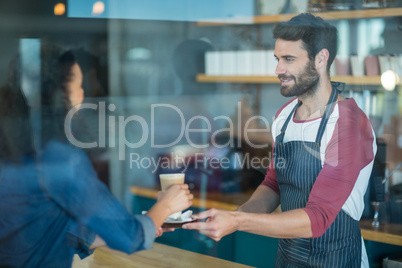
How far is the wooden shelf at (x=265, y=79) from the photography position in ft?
6.80

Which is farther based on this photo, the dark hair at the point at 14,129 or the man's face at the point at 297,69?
the man's face at the point at 297,69

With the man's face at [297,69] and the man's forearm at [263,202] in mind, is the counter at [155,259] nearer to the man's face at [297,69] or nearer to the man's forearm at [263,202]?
the man's forearm at [263,202]

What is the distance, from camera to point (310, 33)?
5.72 ft

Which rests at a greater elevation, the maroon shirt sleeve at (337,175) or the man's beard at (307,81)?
the man's beard at (307,81)

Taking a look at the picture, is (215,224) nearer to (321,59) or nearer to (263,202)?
(263,202)

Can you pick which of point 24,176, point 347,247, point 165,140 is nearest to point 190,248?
point 165,140

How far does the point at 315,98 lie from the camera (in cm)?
171

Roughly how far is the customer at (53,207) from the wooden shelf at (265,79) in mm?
840

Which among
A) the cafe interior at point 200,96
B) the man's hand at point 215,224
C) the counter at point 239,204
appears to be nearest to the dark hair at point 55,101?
the cafe interior at point 200,96

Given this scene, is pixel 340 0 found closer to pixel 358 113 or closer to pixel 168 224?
pixel 358 113

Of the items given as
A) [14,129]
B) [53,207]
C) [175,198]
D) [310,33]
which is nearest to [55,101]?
[14,129]

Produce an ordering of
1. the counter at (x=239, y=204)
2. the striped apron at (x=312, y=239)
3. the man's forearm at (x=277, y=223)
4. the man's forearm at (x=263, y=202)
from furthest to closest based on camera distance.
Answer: the counter at (x=239, y=204), the man's forearm at (x=263, y=202), the striped apron at (x=312, y=239), the man's forearm at (x=277, y=223)

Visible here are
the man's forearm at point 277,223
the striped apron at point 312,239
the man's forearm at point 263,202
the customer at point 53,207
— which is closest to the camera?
the customer at point 53,207

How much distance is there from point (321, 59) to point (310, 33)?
98 mm
